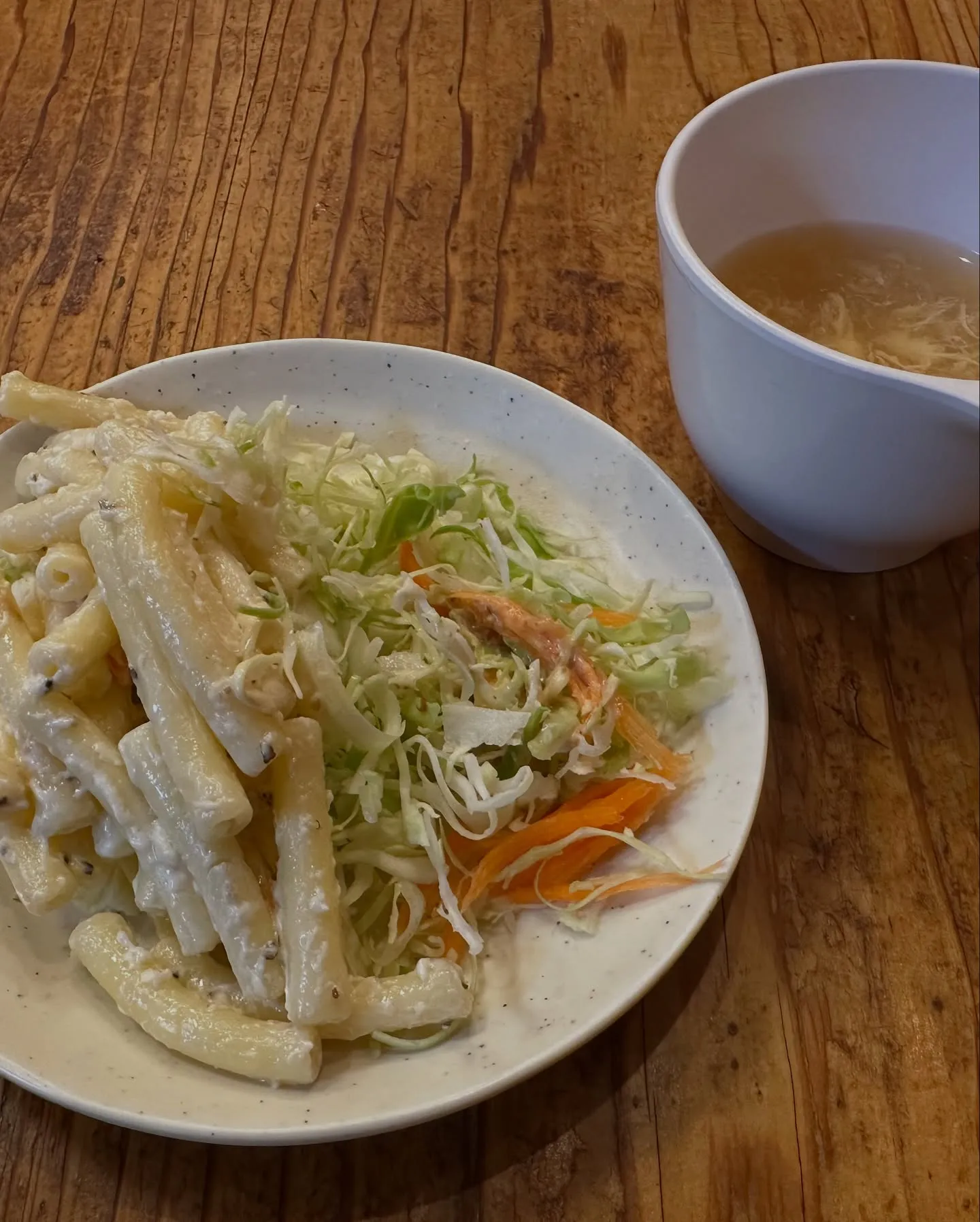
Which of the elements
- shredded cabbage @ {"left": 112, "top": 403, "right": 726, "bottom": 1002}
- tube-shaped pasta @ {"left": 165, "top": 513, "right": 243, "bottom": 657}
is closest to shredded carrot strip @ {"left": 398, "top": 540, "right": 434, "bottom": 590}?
shredded cabbage @ {"left": 112, "top": 403, "right": 726, "bottom": 1002}

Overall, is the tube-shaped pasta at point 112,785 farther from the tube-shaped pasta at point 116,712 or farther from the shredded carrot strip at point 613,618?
the shredded carrot strip at point 613,618

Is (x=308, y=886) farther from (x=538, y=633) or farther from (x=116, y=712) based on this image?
(x=538, y=633)

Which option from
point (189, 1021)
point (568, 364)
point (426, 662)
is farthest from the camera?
point (568, 364)

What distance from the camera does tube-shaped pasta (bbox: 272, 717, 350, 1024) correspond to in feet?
2.72

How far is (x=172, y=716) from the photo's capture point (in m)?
0.86

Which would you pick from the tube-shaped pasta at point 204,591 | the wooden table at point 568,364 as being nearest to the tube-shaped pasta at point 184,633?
the tube-shaped pasta at point 204,591

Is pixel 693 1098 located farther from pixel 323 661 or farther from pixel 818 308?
pixel 818 308

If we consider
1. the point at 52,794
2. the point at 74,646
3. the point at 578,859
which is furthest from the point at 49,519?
the point at 578,859

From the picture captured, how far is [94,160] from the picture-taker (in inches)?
65.6

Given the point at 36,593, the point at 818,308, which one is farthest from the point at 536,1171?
the point at 818,308

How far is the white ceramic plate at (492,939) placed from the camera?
79cm

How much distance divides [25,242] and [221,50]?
604 millimetres

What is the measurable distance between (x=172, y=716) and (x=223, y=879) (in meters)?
0.15

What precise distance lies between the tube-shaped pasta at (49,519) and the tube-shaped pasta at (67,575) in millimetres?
→ 26
